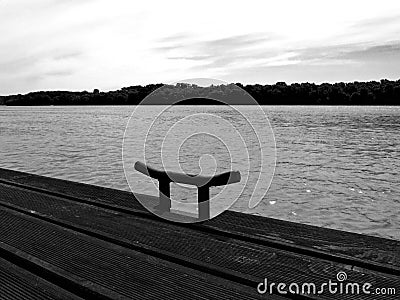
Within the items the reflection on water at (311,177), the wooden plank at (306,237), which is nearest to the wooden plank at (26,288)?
the wooden plank at (306,237)

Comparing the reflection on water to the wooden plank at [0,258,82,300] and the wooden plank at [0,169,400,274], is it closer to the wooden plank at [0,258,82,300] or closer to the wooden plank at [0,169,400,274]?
the wooden plank at [0,169,400,274]

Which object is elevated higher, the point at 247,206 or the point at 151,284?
the point at 151,284

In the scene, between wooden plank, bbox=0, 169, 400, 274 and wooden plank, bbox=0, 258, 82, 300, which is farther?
wooden plank, bbox=0, 169, 400, 274

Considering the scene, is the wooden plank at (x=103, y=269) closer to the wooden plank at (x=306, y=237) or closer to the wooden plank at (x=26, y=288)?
the wooden plank at (x=26, y=288)

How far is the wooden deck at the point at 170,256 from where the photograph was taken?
8.47 feet

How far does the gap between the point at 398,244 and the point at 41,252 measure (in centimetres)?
242

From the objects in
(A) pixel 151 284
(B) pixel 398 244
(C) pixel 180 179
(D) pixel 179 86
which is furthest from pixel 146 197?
(B) pixel 398 244

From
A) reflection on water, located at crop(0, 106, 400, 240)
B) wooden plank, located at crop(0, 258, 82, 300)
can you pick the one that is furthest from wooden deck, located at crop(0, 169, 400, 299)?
reflection on water, located at crop(0, 106, 400, 240)

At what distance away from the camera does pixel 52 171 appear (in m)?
17.0

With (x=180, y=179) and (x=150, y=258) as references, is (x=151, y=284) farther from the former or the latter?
(x=180, y=179)

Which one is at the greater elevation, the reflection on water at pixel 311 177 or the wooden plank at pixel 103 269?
the wooden plank at pixel 103 269

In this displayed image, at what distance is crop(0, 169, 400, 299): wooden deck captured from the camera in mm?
2582

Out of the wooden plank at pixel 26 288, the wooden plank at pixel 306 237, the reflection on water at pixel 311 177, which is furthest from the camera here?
the reflection on water at pixel 311 177

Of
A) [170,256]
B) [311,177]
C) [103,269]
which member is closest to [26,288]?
[103,269]
